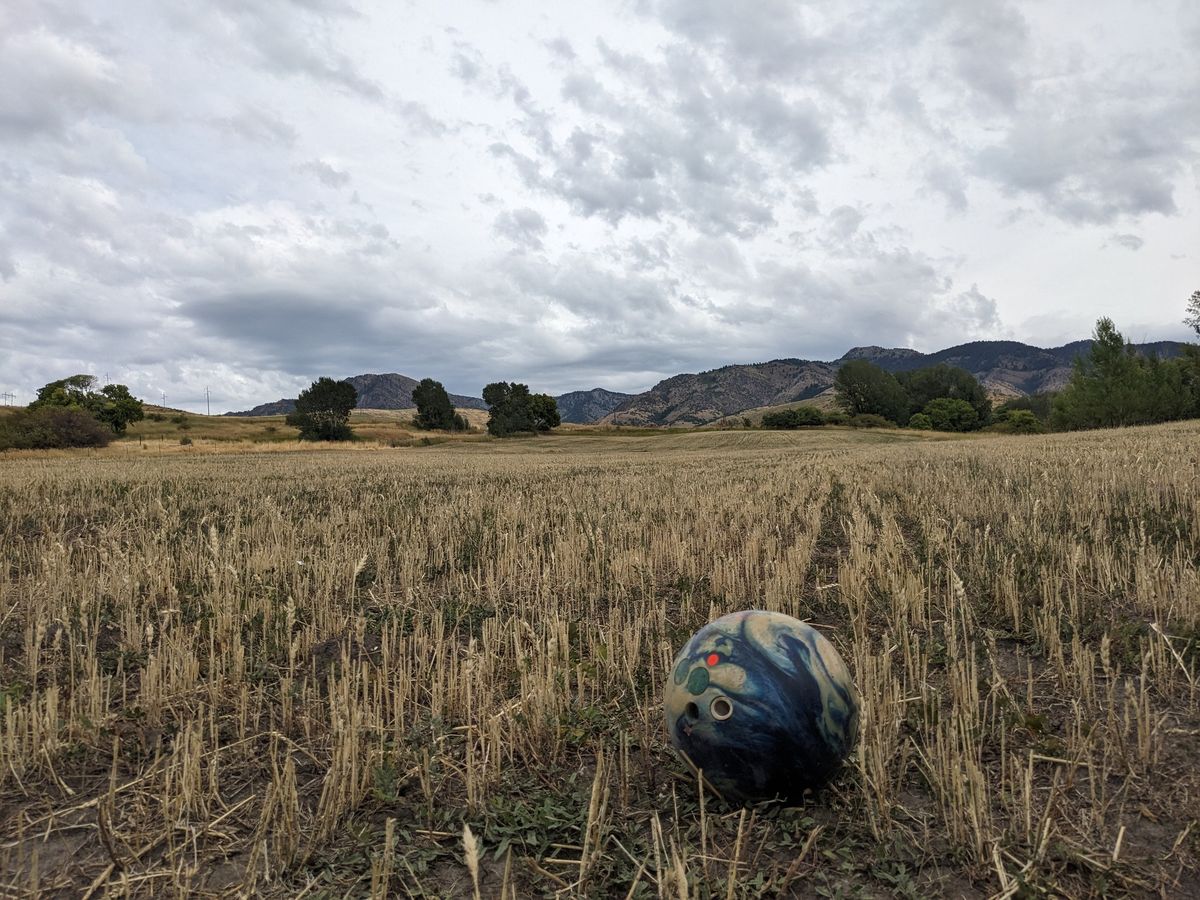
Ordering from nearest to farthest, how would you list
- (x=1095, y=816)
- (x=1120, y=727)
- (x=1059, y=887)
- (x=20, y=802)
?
(x=1059, y=887)
(x=1095, y=816)
(x=20, y=802)
(x=1120, y=727)

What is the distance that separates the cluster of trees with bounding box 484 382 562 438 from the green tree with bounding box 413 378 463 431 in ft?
33.2

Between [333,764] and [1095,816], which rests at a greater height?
[333,764]

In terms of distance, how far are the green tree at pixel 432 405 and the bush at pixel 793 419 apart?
57958 mm

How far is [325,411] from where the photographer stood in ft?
303

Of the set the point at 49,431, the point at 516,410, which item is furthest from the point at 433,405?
the point at 49,431

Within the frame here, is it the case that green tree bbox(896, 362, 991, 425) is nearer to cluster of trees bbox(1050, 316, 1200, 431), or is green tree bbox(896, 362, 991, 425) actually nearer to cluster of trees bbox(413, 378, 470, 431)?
cluster of trees bbox(1050, 316, 1200, 431)

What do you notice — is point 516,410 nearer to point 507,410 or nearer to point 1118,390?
point 507,410

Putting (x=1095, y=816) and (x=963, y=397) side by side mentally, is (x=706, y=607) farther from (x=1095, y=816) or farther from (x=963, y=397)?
(x=963, y=397)

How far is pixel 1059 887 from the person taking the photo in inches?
97.6

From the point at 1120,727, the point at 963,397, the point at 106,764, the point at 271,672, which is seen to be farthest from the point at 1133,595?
the point at 963,397

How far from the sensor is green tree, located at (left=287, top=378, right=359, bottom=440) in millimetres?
83875

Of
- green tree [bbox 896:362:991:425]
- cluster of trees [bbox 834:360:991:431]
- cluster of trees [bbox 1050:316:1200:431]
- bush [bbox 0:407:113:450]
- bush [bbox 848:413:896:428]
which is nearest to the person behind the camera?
bush [bbox 0:407:113:450]

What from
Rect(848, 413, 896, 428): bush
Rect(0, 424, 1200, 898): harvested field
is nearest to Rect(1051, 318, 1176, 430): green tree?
Rect(848, 413, 896, 428): bush

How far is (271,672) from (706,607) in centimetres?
372
